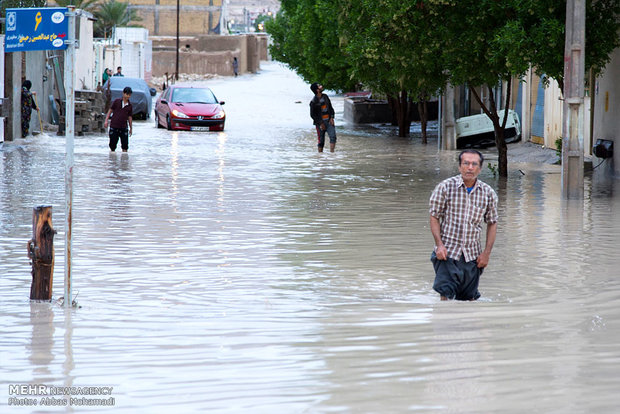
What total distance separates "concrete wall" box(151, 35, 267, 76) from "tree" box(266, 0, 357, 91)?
1552 inches

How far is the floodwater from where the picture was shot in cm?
562

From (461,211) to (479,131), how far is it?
815 inches

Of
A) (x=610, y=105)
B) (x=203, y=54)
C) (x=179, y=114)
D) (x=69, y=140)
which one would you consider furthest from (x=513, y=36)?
(x=203, y=54)

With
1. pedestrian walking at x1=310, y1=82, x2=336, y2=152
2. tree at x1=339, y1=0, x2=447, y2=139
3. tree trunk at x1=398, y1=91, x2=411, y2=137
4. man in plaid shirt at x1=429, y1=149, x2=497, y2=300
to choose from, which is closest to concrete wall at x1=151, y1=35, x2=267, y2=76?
tree trunk at x1=398, y1=91, x2=411, y2=137

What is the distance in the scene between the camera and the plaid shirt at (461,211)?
7473 millimetres

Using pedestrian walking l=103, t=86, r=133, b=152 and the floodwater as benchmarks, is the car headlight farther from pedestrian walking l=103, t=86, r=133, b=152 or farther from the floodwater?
the floodwater

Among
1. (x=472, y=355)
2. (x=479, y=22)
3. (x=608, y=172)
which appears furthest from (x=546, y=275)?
(x=608, y=172)

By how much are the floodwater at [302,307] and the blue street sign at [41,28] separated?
1.91m

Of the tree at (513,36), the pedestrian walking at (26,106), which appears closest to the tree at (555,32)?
the tree at (513,36)

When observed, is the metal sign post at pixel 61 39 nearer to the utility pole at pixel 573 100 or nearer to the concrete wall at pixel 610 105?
the utility pole at pixel 573 100

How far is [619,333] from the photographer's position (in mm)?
6902

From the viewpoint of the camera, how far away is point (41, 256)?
26.0 feet

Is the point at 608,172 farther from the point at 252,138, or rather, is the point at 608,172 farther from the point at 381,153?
the point at 252,138

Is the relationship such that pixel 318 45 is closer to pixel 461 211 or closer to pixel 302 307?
pixel 302 307
